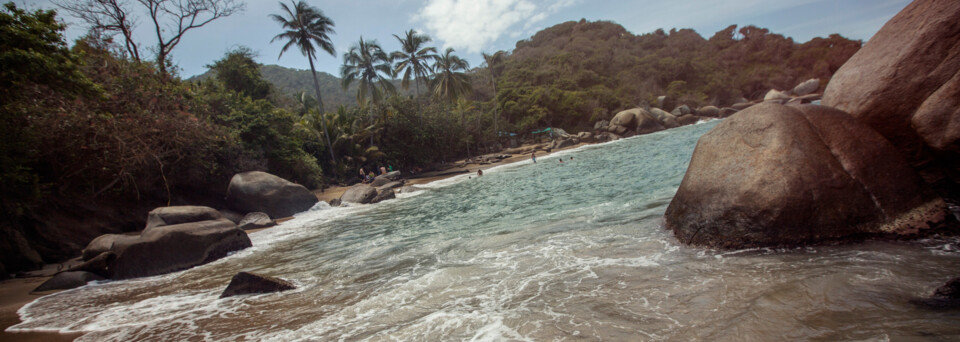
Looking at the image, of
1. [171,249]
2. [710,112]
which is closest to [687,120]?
[710,112]

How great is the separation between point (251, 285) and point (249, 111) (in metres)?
18.5

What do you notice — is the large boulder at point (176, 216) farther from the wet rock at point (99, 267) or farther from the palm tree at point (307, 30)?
the palm tree at point (307, 30)

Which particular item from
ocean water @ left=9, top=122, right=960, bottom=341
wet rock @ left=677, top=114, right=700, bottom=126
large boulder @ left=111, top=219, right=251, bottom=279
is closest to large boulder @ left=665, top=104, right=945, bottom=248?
ocean water @ left=9, top=122, right=960, bottom=341

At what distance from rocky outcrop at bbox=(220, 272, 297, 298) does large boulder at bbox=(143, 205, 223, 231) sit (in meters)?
4.98

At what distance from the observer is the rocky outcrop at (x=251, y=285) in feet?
18.3

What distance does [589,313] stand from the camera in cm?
365

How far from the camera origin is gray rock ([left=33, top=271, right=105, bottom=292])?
7105 mm

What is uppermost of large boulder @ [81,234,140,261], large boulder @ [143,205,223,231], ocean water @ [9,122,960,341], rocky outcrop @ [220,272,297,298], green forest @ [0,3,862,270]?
green forest @ [0,3,862,270]

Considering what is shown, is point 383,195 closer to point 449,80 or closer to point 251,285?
point 251,285

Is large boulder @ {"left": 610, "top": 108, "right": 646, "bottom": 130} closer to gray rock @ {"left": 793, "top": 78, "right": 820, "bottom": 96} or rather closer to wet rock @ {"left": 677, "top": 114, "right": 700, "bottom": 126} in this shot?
wet rock @ {"left": 677, "top": 114, "right": 700, "bottom": 126}

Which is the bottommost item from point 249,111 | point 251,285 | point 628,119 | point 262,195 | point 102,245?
point 251,285

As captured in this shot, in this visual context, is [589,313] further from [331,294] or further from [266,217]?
[266,217]

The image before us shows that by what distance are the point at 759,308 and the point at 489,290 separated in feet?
9.02

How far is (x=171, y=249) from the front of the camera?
804cm
